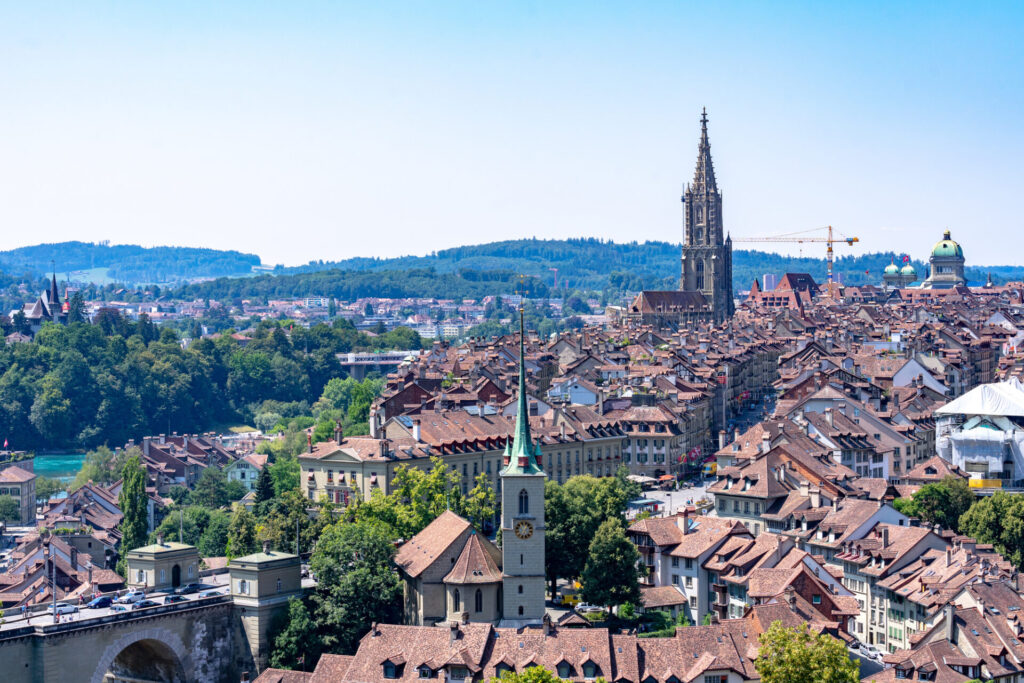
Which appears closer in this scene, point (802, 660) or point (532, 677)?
point (532, 677)

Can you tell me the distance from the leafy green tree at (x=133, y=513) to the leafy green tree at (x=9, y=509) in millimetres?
23379

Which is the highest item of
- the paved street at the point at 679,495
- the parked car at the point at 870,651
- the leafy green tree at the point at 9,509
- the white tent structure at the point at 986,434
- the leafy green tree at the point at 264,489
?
the white tent structure at the point at 986,434

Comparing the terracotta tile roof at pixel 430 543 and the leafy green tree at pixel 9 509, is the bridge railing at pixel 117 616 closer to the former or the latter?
the terracotta tile roof at pixel 430 543

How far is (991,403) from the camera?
333 ft

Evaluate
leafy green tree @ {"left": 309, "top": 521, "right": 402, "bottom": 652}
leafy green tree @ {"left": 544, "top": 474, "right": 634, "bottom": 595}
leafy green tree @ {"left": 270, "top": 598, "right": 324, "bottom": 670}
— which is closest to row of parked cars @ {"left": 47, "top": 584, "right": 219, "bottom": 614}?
leafy green tree @ {"left": 270, "top": 598, "right": 324, "bottom": 670}

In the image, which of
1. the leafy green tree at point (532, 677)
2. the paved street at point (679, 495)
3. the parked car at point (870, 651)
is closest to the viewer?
the leafy green tree at point (532, 677)

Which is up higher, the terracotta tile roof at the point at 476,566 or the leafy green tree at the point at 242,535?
the terracotta tile roof at the point at 476,566

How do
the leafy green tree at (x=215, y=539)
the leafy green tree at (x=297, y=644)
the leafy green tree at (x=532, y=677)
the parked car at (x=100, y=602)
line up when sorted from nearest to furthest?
the leafy green tree at (x=532, y=677) < the leafy green tree at (x=297, y=644) < the parked car at (x=100, y=602) < the leafy green tree at (x=215, y=539)

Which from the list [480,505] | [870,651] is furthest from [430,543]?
[870,651]

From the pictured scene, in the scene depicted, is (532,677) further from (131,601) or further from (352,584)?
(131,601)

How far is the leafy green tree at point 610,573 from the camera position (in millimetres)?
73875

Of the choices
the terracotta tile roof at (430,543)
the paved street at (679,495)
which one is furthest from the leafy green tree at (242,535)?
the paved street at (679,495)

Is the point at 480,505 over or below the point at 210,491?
over

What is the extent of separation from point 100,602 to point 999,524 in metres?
42.5
